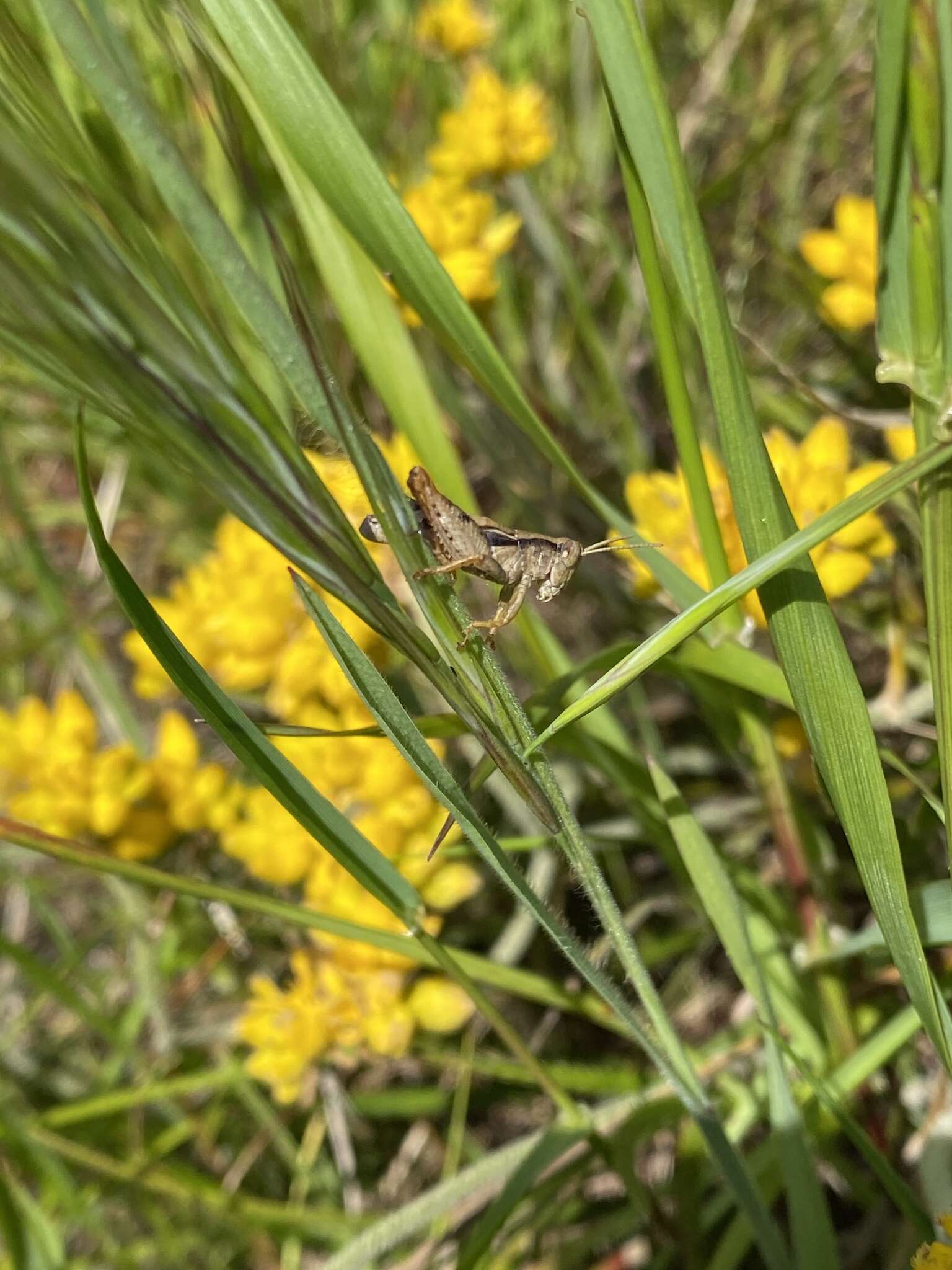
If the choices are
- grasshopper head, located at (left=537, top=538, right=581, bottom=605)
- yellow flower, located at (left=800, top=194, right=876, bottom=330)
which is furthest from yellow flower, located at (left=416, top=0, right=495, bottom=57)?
grasshopper head, located at (left=537, top=538, right=581, bottom=605)

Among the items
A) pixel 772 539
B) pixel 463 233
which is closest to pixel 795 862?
pixel 772 539

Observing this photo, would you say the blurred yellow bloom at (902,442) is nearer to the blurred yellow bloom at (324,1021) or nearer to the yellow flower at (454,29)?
the blurred yellow bloom at (324,1021)

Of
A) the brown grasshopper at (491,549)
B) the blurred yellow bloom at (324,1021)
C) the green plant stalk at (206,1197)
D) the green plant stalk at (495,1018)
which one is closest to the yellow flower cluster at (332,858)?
the blurred yellow bloom at (324,1021)

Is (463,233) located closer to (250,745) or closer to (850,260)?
(850,260)

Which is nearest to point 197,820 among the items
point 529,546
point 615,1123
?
point 615,1123

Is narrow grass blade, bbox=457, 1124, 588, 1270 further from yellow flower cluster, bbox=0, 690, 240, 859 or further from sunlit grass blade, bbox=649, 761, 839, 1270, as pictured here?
yellow flower cluster, bbox=0, 690, 240, 859
